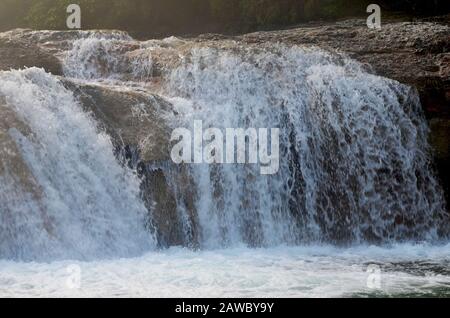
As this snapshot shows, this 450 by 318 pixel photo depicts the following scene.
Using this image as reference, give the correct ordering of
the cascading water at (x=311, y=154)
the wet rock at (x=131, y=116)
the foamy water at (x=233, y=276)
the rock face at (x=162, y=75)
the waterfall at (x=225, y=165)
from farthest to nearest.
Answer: the cascading water at (x=311, y=154), the wet rock at (x=131, y=116), the rock face at (x=162, y=75), the waterfall at (x=225, y=165), the foamy water at (x=233, y=276)

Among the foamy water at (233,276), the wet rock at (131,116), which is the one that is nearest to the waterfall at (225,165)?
the wet rock at (131,116)

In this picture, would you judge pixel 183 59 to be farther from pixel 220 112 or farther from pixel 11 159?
pixel 11 159

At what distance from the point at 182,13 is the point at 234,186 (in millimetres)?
12929

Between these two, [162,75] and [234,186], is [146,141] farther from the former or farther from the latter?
[162,75]

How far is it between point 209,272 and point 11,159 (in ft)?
11.1

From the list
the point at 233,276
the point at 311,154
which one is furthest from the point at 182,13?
the point at 233,276

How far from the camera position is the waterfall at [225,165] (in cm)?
1004

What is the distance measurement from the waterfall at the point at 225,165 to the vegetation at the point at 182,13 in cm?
727

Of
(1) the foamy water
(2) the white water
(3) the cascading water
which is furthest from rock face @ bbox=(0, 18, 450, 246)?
(1) the foamy water

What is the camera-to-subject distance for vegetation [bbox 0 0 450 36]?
21.4 meters

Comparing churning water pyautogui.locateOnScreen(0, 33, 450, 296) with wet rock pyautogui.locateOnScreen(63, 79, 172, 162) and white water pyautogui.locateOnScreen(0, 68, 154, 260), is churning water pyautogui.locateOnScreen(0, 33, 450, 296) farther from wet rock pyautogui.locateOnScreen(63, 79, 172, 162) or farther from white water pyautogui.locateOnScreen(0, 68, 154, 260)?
wet rock pyautogui.locateOnScreen(63, 79, 172, 162)

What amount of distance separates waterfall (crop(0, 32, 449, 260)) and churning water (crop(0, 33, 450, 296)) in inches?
0.9

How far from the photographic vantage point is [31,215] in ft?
31.1

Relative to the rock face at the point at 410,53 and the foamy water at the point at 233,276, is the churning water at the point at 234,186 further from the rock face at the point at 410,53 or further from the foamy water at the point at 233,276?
the rock face at the point at 410,53
